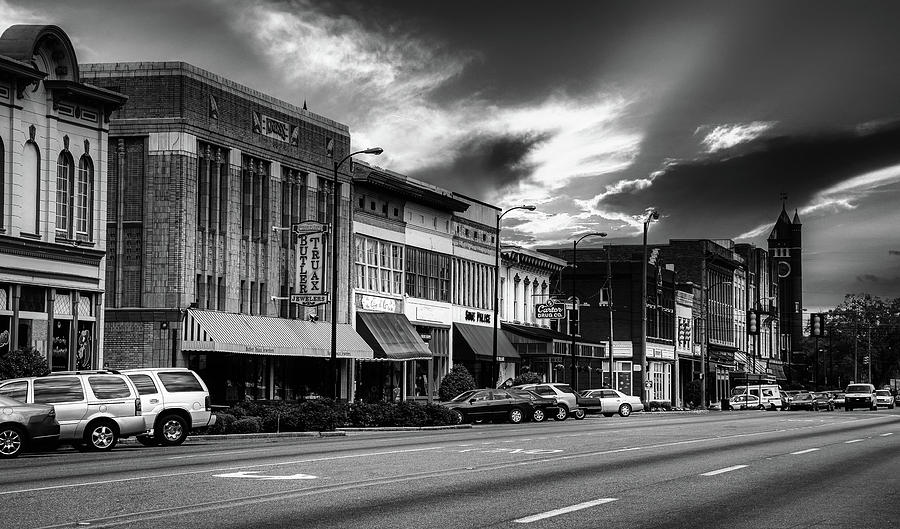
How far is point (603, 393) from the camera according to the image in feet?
210

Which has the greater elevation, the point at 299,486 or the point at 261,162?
the point at 261,162

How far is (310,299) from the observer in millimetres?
47688

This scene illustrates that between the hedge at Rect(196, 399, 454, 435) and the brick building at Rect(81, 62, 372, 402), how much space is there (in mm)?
4732

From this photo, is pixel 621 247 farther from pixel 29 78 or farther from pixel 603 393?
pixel 29 78

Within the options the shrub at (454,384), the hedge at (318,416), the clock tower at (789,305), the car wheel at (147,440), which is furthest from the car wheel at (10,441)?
the clock tower at (789,305)

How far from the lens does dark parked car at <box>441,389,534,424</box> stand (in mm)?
48812

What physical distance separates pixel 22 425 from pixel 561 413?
32.8 meters

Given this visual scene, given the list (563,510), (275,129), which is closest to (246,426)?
(275,129)

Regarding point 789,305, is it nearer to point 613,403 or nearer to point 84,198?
point 613,403

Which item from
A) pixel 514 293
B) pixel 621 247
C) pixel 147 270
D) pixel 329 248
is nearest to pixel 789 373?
pixel 621 247

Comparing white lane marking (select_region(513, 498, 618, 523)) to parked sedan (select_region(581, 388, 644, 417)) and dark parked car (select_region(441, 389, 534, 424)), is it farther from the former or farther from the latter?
parked sedan (select_region(581, 388, 644, 417))

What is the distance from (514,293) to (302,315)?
23535 mm

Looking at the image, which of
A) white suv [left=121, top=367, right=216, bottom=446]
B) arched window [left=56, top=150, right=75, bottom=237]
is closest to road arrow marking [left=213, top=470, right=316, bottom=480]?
white suv [left=121, top=367, right=216, bottom=446]

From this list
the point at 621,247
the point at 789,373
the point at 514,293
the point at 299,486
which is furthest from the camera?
the point at 789,373
